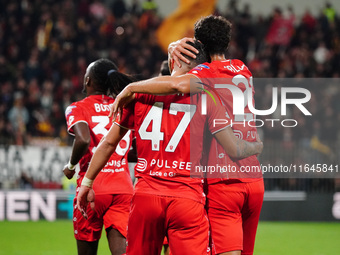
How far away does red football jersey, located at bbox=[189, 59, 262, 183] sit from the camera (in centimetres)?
418

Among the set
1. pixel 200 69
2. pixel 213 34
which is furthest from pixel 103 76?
pixel 200 69

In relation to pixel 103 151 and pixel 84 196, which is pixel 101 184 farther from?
pixel 103 151

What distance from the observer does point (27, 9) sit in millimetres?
18406

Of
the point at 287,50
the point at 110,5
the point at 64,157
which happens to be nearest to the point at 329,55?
the point at 287,50

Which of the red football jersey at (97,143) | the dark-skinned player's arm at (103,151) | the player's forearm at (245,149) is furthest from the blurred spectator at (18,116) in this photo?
the player's forearm at (245,149)

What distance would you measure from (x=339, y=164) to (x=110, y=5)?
10.6m

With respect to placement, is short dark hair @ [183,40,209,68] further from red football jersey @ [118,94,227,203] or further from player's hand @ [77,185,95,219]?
player's hand @ [77,185,95,219]

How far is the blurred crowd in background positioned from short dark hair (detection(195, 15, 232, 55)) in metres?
10.4

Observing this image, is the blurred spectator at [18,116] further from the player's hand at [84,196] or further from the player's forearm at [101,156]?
the player's forearm at [101,156]

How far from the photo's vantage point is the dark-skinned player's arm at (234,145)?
3891 millimetres

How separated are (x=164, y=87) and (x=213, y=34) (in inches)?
32.2

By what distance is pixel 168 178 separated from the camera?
370 centimetres

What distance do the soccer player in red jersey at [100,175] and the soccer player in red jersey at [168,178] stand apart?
3.79ft

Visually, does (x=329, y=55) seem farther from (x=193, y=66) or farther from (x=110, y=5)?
(x=193, y=66)
